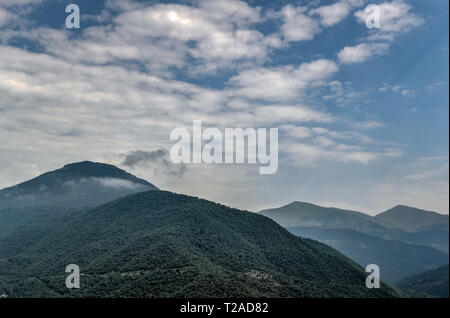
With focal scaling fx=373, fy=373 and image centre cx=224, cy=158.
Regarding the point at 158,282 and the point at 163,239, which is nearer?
the point at 158,282

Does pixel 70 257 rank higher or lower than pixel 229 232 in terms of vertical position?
lower

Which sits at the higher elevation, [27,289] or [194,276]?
[194,276]

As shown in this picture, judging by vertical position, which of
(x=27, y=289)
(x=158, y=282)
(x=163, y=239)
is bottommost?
(x=27, y=289)

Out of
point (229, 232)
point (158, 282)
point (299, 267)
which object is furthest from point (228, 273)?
point (229, 232)
